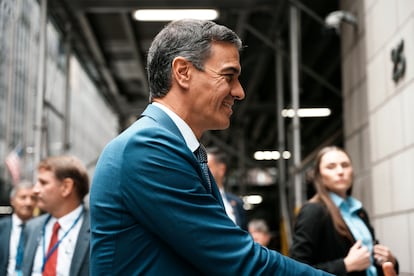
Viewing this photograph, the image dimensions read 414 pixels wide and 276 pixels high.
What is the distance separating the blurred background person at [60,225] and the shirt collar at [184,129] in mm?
2285

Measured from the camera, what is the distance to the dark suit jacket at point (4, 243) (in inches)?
226

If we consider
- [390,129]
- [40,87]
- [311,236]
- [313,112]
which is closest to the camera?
[311,236]

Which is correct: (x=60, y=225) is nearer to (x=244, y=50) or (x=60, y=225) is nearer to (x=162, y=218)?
(x=162, y=218)

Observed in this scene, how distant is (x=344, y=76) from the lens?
8.22 metres

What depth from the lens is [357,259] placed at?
3.65 meters

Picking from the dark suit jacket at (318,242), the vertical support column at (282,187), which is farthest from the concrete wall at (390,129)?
the vertical support column at (282,187)

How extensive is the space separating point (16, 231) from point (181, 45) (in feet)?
16.2

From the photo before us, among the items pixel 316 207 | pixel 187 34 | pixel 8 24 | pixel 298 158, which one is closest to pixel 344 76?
pixel 298 158

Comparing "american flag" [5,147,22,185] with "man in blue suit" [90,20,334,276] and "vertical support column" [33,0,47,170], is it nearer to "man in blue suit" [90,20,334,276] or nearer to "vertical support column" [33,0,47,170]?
"vertical support column" [33,0,47,170]

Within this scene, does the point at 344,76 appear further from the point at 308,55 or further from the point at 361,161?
the point at 308,55

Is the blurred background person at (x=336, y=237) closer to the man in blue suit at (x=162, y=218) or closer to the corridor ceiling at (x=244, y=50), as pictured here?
the man in blue suit at (x=162, y=218)

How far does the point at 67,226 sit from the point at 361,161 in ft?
13.2

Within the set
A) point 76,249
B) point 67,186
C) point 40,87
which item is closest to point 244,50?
point 67,186

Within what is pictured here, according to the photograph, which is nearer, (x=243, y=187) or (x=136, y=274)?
(x=136, y=274)
